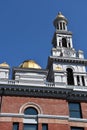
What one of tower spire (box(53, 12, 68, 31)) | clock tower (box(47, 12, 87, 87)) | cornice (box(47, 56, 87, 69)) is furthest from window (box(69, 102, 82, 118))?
tower spire (box(53, 12, 68, 31))

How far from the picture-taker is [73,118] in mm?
40969

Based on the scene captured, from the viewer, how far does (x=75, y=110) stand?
42.2m

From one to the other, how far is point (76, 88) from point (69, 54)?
19.1 meters

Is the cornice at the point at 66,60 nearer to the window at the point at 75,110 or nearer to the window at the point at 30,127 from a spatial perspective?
the window at the point at 75,110

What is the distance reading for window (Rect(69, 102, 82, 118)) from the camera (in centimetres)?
4175

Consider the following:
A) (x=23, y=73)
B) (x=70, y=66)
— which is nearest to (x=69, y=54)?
(x=70, y=66)

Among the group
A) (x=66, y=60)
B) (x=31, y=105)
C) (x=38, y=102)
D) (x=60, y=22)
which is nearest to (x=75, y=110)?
(x=38, y=102)

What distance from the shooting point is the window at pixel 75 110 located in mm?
41750

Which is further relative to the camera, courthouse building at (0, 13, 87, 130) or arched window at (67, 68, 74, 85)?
arched window at (67, 68, 74, 85)

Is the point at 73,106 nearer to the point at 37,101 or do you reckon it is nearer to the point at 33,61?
the point at 37,101

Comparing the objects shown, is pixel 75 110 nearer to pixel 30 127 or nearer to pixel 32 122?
pixel 32 122

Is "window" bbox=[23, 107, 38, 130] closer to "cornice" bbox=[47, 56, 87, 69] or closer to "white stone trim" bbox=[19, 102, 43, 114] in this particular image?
"white stone trim" bbox=[19, 102, 43, 114]

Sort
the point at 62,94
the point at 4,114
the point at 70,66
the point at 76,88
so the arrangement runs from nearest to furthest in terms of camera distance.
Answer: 1. the point at 4,114
2. the point at 62,94
3. the point at 76,88
4. the point at 70,66

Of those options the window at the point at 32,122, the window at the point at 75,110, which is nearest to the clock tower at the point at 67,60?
the window at the point at 75,110
